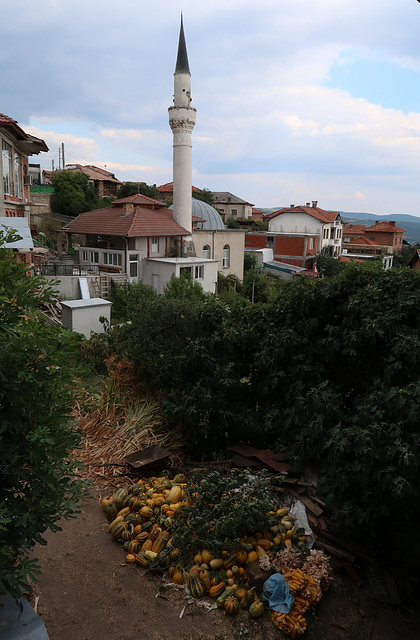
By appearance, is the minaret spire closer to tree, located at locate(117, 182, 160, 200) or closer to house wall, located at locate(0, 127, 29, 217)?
tree, located at locate(117, 182, 160, 200)

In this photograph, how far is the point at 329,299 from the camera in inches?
282

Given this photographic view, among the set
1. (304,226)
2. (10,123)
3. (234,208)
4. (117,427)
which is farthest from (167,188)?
(117,427)

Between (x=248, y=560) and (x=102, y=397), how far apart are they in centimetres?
458

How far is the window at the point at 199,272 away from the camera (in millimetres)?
29875

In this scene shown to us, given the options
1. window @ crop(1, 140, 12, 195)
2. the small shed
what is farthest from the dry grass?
window @ crop(1, 140, 12, 195)

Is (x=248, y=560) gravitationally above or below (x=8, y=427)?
below

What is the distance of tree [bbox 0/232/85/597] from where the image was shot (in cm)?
306

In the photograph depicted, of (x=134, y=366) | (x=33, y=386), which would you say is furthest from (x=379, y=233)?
(x=33, y=386)

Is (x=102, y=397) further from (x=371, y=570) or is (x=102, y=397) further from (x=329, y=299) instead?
(x=371, y=570)

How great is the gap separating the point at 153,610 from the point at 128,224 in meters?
26.0

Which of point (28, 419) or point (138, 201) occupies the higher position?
point (138, 201)

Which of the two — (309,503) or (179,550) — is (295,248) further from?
(179,550)

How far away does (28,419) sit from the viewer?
10.8ft

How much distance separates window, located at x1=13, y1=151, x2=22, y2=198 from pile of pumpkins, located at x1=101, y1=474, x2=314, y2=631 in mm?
13643
